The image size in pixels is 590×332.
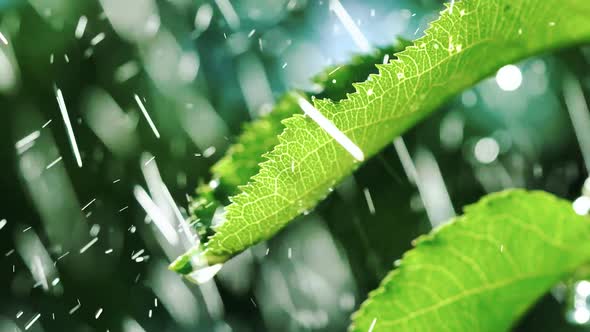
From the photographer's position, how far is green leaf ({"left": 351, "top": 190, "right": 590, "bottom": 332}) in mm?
420

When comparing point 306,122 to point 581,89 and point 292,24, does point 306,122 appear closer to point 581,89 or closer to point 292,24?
point 581,89

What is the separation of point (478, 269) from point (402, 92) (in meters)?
0.11

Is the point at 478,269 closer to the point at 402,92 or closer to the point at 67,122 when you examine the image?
the point at 402,92

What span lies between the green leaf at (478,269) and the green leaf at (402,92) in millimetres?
70

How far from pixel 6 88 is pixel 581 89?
1909 mm

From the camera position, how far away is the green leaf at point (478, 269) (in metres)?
0.42

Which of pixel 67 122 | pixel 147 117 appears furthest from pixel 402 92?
pixel 67 122

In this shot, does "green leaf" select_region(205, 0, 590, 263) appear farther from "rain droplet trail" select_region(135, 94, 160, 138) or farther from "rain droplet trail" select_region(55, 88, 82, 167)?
"rain droplet trail" select_region(55, 88, 82, 167)

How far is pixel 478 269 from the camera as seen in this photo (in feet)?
1.39

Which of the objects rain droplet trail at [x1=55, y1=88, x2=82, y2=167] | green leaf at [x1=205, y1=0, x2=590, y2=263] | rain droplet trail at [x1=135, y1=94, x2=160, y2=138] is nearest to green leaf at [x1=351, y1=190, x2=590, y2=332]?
green leaf at [x1=205, y1=0, x2=590, y2=263]

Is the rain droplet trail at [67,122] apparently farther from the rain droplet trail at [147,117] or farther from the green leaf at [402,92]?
the green leaf at [402,92]

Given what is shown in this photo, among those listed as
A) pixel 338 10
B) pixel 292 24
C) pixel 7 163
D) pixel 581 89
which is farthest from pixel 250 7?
pixel 581 89

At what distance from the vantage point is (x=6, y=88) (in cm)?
253

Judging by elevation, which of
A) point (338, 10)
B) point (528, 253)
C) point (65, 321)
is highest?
point (338, 10)
